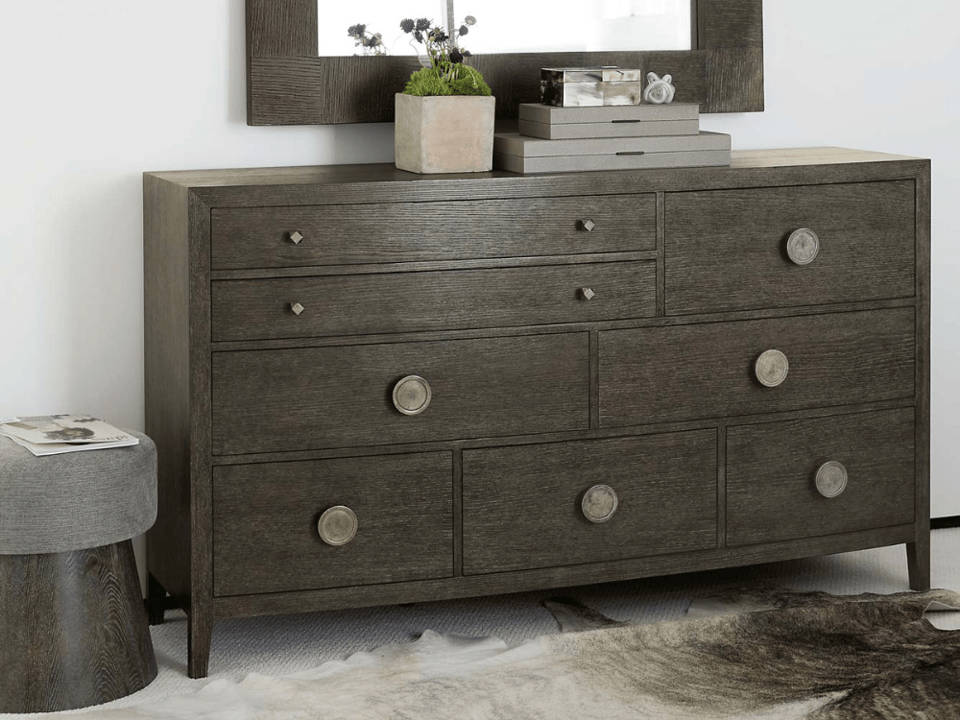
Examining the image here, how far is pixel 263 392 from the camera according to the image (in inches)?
88.6

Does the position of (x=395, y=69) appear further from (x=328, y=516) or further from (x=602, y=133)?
(x=328, y=516)

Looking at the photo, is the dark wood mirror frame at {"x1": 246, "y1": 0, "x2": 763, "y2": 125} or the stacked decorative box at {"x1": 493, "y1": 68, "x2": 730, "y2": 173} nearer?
the stacked decorative box at {"x1": 493, "y1": 68, "x2": 730, "y2": 173}

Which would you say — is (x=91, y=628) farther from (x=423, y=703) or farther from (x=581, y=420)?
(x=581, y=420)

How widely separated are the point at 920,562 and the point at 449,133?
1.28 meters

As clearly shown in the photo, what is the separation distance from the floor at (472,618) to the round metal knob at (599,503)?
0.26m

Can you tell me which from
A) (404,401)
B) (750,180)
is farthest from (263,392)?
(750,180)

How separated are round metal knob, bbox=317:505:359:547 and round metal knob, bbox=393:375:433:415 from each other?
0.66 feet

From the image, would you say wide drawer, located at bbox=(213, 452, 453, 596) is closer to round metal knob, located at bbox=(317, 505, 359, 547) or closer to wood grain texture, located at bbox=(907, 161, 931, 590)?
round metal knob, located at bbox=(317, 505, 359, 547)

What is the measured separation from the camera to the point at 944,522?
321 cm

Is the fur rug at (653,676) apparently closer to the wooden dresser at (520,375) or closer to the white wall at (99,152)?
the wooden dresser at (520,375)

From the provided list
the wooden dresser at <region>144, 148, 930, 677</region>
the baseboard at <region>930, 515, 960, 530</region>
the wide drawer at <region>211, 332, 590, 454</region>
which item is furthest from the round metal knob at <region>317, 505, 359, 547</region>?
the baseboard at <region>930, 515, 960, 530</region>

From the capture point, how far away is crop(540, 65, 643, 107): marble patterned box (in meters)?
2.47

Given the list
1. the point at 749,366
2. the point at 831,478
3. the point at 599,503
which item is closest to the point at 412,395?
the point at 599,503

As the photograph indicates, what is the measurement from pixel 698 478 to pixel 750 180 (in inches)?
22.0
